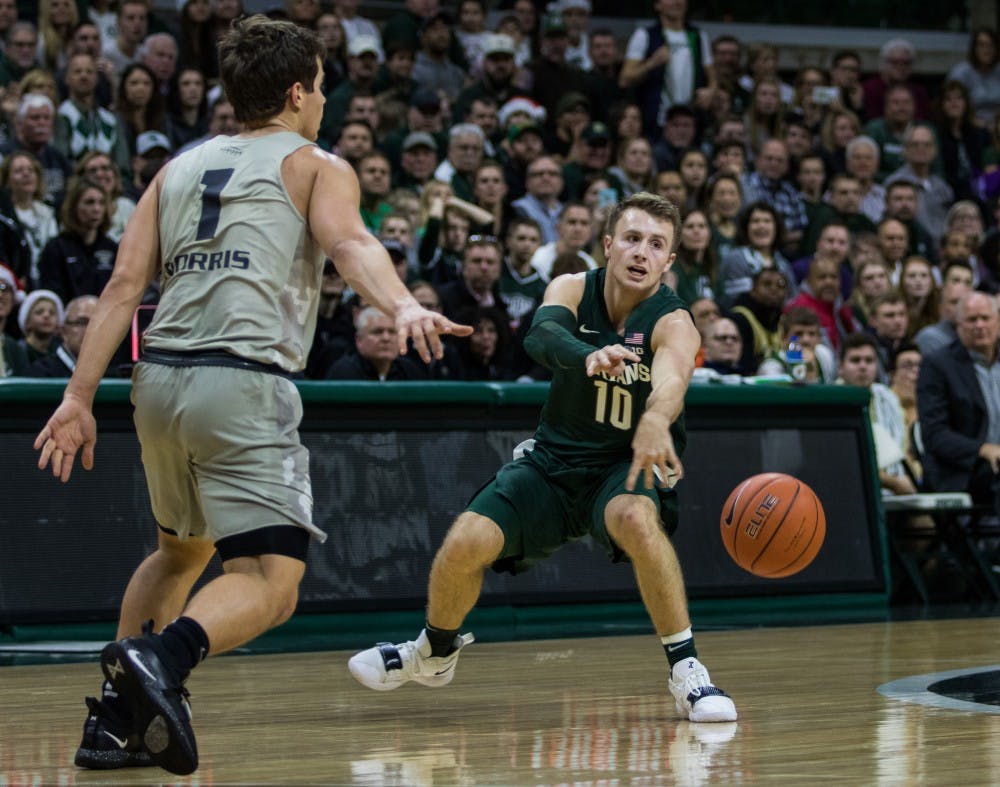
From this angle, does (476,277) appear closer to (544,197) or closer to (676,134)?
(544,197)

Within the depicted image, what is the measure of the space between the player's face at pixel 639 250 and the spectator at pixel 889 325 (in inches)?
286

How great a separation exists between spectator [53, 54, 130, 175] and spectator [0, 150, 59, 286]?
3.79 feet

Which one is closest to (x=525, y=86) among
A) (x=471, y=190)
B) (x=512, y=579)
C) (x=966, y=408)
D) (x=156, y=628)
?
(x=471, y=190)

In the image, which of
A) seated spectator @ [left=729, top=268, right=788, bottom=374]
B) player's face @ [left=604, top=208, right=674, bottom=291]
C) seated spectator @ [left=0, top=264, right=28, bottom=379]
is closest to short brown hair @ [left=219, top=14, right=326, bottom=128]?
player's face @ [left=604, top=208, right=674, bottom=291]

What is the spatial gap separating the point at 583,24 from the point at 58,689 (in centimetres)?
1207

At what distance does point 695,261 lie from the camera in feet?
43.0

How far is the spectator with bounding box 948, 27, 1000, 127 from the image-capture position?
726 inches

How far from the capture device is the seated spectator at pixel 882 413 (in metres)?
11.3

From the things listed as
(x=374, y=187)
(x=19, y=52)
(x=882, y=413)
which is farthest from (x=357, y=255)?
(x=19, y=52)

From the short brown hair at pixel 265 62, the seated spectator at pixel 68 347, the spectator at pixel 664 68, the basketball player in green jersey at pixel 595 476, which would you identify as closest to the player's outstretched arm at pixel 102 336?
the short brown hair at pixel 265 62

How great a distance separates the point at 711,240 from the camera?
43.7ft

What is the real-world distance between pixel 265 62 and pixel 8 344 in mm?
5689

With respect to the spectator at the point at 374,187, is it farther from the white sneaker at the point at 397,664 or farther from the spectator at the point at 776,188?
the white sneaker at the point at 397,664

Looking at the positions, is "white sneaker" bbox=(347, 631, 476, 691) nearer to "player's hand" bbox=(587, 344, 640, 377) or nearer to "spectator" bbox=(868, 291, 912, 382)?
"player's hand" bbox=(587, 344, 640, 377)
